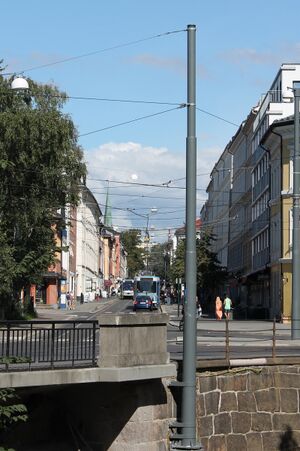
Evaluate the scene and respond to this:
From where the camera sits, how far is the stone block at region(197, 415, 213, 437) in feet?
54.7

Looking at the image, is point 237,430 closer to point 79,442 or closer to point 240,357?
point 240,357

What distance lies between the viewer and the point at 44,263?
41.8 metres

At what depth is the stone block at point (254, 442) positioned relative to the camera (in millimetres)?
17253

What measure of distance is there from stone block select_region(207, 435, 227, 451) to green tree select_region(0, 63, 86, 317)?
793 inches

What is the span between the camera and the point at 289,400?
704 inches

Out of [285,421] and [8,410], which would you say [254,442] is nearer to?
[285,421]

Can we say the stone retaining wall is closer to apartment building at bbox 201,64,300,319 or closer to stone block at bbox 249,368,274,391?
stone block at bbox 249,368,274,391

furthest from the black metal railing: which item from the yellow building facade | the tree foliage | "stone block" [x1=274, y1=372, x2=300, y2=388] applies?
the yellow building facade

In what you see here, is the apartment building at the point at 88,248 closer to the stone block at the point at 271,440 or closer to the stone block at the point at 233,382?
the stone block at the point at 233,382

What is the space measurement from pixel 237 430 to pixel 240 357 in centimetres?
164

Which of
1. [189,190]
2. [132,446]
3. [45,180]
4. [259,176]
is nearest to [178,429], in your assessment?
[132,446]

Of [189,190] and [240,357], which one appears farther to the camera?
[240,357]

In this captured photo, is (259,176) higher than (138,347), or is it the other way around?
(259,176)

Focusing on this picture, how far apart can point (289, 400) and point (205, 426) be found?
2247 mm
